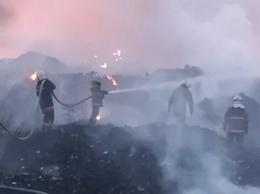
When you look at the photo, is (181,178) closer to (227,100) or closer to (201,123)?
(201,123)

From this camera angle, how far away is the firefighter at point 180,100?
19.5 m

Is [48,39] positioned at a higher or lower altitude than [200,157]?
higher

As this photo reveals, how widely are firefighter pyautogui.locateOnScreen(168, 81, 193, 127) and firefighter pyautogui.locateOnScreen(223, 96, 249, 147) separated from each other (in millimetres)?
1662

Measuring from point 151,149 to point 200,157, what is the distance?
1.49 m

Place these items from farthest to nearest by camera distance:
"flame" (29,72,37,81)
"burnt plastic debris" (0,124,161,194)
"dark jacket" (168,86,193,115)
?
"flame" (29,72,37,81), "dark jacket" (168,86,193,115), "burnt plastic debris" (0,124,161,194)

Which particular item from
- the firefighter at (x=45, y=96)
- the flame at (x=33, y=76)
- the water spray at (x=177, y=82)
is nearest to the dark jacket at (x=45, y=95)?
the firefighter at (x=45, y=96)

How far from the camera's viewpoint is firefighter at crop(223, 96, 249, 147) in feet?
60.1

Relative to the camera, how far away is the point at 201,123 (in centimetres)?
2212

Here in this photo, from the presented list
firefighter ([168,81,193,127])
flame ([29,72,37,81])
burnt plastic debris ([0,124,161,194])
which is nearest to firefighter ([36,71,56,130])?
burnt plastic debris ([0,124,161,194])

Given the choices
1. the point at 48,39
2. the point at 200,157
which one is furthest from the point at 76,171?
the point at 48,39

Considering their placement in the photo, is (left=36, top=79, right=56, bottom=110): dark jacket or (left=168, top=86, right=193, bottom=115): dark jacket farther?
(left=168, top=86, right=193, bottom=115): dark jacket

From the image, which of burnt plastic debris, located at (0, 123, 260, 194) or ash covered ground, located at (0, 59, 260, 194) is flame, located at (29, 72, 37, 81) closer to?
ash covered ground, located at (0, 59, 260, 194)

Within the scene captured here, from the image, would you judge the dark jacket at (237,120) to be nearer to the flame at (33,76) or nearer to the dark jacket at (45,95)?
the dark jacket at (45,95)

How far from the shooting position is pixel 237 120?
1833 centimetres
